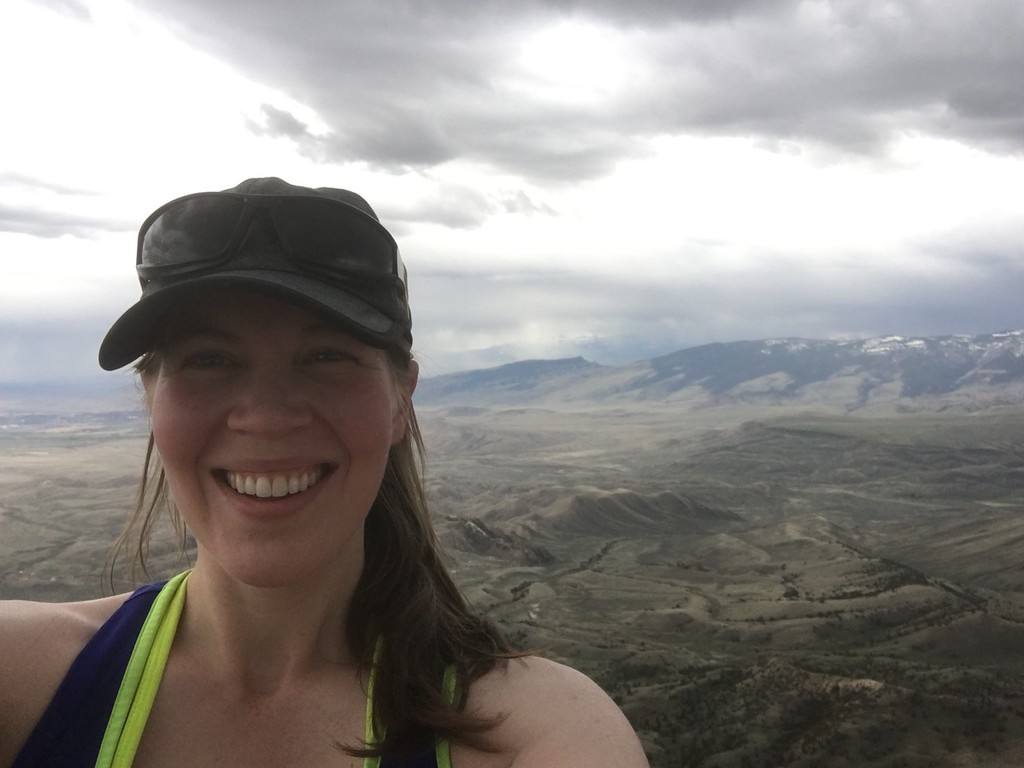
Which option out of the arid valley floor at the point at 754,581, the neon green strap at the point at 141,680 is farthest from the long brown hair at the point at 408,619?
the arid valley floor at the point at 754,581

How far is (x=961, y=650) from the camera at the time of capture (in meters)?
47.7

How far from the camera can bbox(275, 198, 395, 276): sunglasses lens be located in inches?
119

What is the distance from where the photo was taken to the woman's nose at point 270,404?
3.00 meters

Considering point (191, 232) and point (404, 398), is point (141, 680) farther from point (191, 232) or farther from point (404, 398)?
point (191, 232)

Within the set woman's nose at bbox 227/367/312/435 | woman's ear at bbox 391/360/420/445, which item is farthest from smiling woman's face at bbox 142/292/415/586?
woman's ear at bbox 391/360/420/445

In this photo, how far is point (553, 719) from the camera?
9.53 ft

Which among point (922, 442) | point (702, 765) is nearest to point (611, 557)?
point (702, 765)

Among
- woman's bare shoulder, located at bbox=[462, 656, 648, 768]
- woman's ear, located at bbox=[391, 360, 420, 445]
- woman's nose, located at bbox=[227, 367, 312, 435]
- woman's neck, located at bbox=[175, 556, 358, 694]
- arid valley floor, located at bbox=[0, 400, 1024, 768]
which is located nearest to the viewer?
woman's bare shoulder, located at bbox=[462, 656, 648, 768]

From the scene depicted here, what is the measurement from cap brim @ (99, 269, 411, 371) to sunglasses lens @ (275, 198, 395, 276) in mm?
104

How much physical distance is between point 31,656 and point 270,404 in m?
1.29

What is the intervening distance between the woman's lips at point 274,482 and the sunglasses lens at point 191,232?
84 cm

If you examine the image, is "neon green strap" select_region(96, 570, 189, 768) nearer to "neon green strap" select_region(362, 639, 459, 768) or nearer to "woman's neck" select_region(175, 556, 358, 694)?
"woman's neck" select_region(175, 556, 358, 694)

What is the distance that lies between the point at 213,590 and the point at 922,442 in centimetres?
19579

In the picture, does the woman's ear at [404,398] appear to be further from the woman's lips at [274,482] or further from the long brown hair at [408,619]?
the woman's lips at [274,482]
